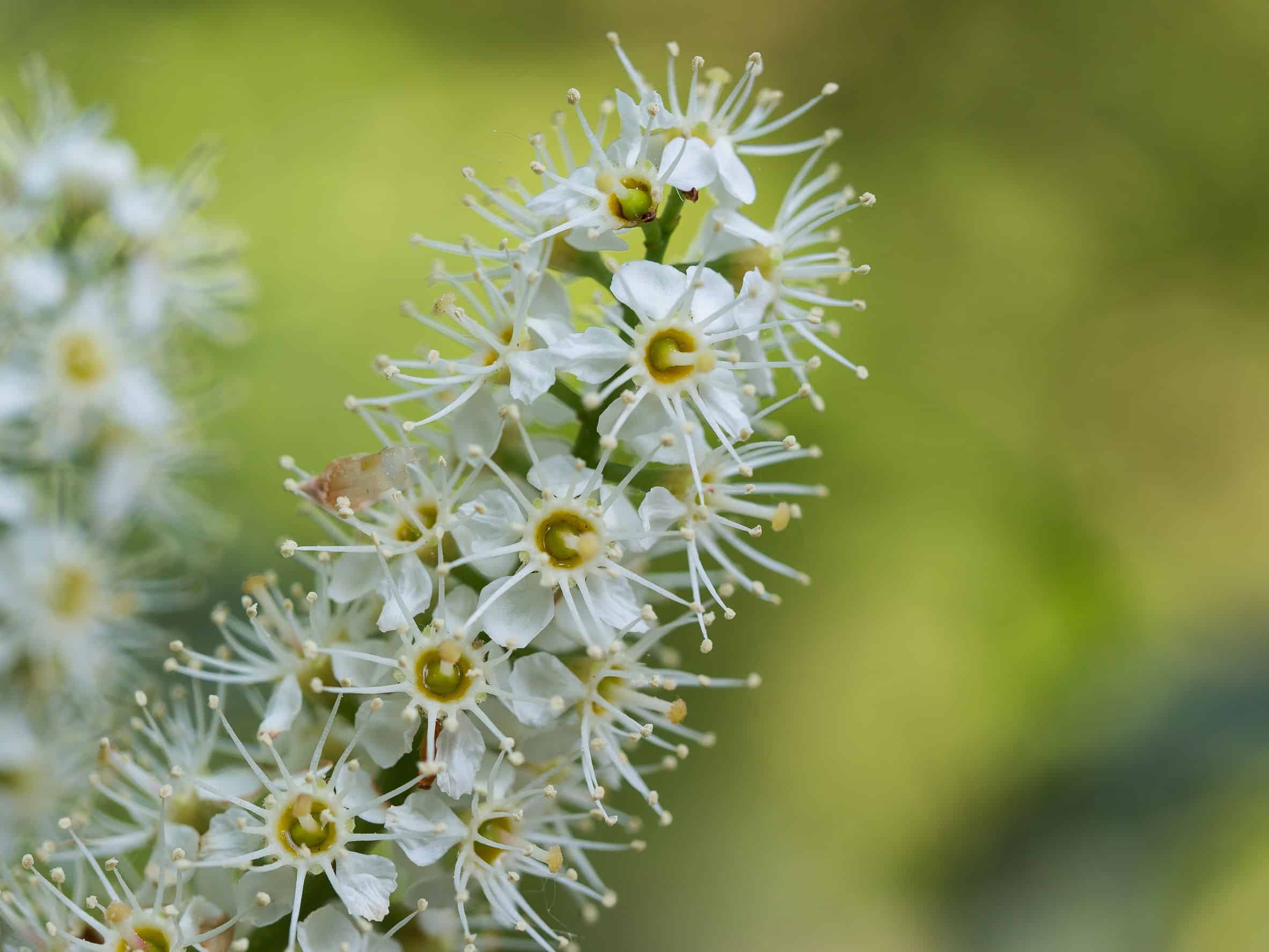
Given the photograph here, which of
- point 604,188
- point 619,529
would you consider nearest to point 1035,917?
point 619,529

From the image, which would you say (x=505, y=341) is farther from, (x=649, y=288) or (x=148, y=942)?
(x=148, y=942)

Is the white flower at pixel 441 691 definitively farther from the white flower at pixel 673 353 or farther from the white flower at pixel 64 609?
the white flower at pixel 64 609

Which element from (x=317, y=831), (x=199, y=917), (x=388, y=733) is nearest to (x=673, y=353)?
(x=388, y=733)


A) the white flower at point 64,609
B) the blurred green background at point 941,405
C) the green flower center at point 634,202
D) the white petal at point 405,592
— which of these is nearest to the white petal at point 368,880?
the white petal at point 405,592

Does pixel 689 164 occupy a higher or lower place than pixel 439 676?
higher

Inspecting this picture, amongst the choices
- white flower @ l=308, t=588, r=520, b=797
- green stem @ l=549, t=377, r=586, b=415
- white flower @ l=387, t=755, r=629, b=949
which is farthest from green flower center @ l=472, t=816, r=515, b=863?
green stem @ l=549, t=377, r=586, b=415

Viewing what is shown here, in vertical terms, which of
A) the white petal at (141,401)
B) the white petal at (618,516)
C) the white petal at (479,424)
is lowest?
the white petal at (618,516)

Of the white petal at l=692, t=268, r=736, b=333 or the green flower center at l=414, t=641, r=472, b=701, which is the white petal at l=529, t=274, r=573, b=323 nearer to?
the white petal at l=692, t=268, r=736, b=333
